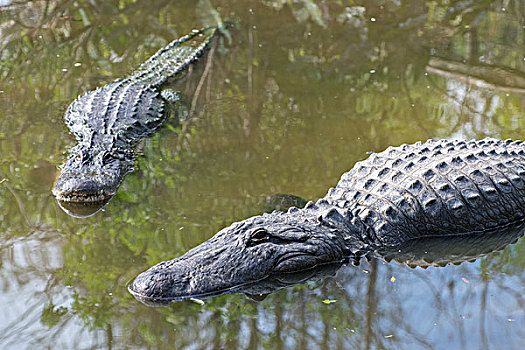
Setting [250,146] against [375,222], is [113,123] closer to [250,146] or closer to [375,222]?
[250,146]

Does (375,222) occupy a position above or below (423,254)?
above

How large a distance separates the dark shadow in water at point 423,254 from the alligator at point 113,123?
5.49 ft

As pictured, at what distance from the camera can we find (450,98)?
7.04 m

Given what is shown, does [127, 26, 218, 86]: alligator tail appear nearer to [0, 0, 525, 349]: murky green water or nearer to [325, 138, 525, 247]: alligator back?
[0, 0, 525, 349]: murky green water

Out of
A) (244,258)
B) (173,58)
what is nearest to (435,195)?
(244,258)

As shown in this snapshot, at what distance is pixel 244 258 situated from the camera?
419cm

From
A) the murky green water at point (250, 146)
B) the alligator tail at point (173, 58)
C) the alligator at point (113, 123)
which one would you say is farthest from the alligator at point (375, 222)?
the alligator tail at point (173, 58)

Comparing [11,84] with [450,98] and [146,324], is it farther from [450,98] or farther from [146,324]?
[450,98]

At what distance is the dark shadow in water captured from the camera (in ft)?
13.7

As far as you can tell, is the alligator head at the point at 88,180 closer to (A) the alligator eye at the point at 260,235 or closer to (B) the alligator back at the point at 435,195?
(A) the alligator eye at the point at 260,235

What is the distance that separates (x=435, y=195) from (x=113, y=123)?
3.57m

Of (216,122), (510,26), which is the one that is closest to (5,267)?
(216,122)

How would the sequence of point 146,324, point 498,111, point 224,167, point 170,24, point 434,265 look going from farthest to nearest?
point 170,24 < point 498,111 < point 224,167 < point 434,265 < point 146,324

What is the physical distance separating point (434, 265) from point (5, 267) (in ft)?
10.4
